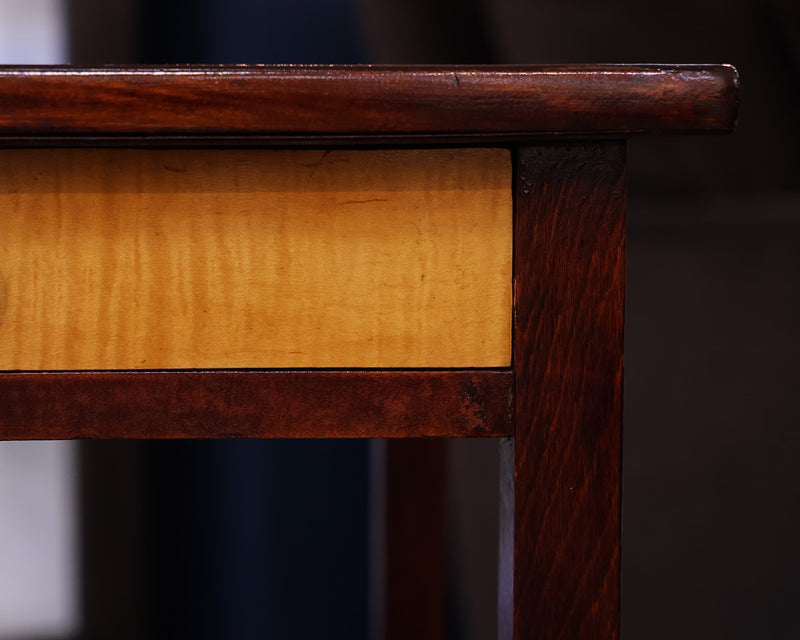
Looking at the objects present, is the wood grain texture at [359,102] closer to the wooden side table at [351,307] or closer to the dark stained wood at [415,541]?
the wooden side table at [351,307]

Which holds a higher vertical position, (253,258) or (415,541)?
(253,258)

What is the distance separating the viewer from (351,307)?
32 centimetres

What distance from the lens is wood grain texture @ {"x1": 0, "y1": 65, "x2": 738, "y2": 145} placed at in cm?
28

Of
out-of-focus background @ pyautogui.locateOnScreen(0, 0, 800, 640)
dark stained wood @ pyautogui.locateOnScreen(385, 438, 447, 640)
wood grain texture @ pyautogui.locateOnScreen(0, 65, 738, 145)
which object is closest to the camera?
wood grain texture @ pyautogui.locateOnScreen(0, 65, 738, 145)

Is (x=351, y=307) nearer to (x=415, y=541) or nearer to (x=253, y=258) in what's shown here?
(x=253, y=258)

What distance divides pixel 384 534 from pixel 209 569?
327mm

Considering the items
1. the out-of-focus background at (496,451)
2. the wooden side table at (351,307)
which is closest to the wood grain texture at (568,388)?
the wooden side table at (351,307)

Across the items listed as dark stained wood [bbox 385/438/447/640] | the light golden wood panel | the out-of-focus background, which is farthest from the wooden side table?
the out-of-focus background

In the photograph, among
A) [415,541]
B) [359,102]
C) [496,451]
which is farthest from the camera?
[496,451]

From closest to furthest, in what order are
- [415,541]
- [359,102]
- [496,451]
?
[359,102], [415,541], [496,451]

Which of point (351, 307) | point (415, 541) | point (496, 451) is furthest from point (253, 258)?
point (496, 451)

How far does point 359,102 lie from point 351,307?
2.9 inches

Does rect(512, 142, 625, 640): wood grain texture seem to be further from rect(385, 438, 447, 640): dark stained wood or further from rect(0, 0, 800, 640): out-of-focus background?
rect(0, 0, 800, 640): out-of-focus background

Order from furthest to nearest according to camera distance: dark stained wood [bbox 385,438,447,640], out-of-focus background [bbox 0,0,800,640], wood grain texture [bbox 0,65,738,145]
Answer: out-of-focus background [bbox 0,0,800,640] < dark stained wood [bbox 385,438,447,640] < wood grain texture [bbox 0,65,738,145]
